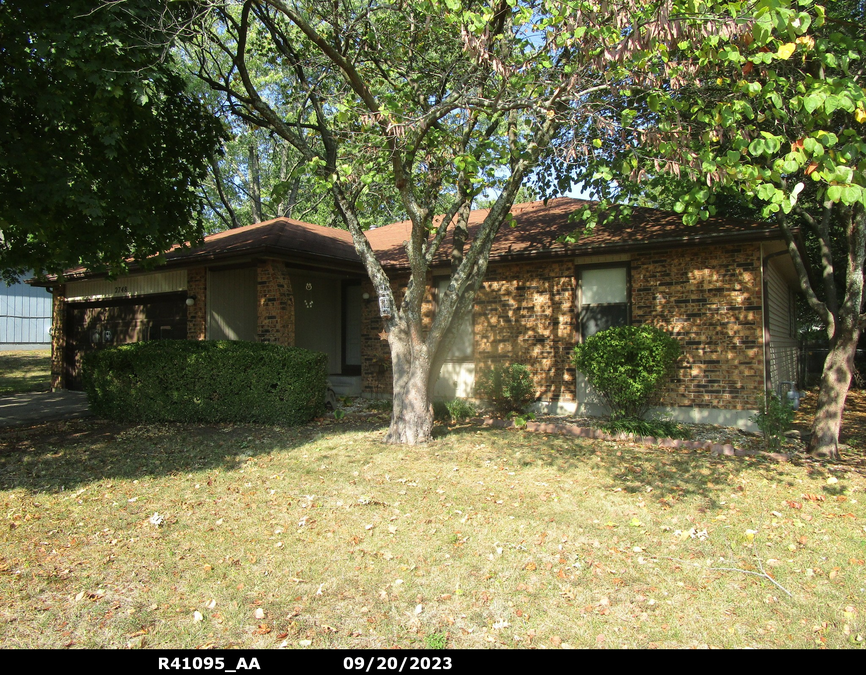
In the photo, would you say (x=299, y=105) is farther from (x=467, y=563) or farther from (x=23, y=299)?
(x=23, y=299)

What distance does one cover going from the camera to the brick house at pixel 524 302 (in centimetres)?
911

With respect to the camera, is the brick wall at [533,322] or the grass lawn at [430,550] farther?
the brick wall at [533,322]

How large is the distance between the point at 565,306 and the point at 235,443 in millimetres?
6118

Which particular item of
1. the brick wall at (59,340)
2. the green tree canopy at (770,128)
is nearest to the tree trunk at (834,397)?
the green tree canopy at (770,128)

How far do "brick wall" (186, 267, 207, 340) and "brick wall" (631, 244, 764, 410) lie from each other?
8.85 meters

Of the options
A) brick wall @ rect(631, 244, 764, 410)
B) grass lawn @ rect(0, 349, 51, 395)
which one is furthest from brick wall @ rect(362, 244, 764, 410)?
grass lawn @ rect(0, 349, 51, 395)

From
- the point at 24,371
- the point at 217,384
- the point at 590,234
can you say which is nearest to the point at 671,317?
the point at 590,234

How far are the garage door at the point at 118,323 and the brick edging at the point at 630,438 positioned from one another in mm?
7905

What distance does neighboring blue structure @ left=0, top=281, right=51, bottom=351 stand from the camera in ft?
84.6

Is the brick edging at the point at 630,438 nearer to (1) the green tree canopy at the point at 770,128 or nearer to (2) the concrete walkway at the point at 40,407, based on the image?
(1) the green tree canopy at the point at 770,128

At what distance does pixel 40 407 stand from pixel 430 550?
10.7 m

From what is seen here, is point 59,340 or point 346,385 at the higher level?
point 59,340

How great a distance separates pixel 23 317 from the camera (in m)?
26.5

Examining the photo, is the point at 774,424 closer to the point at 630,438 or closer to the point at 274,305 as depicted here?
the point at 630,438
